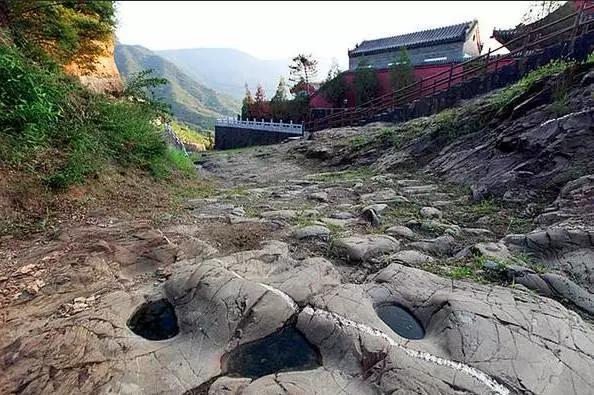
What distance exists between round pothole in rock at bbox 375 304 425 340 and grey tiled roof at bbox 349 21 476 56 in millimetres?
22085

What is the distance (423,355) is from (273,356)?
108 centimetres

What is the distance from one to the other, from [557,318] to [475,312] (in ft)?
2.01

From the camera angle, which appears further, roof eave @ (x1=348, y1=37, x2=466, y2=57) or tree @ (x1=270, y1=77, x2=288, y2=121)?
tree @ (x1=270, y1=77, x2=288, y2=121)

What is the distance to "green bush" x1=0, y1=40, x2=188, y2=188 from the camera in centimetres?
450

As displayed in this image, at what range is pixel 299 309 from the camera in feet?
9.47

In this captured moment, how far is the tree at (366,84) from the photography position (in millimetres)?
20906

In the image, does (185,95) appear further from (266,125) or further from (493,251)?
(493,251)

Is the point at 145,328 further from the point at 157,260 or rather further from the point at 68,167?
the point at 68,167

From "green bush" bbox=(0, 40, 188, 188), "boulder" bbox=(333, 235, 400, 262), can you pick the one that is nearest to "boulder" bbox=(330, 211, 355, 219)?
"boulder" bbox=(333, 235, 400, 262)

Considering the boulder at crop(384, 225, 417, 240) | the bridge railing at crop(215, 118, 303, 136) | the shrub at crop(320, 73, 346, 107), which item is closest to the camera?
the boulder at crop(384, 225, 417, 240)

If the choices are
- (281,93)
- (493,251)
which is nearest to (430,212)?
(493,251)

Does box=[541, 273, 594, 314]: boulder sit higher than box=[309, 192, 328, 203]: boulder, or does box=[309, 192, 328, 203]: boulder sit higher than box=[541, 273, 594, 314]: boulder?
box=[309, 192, 328, 203]: boulder

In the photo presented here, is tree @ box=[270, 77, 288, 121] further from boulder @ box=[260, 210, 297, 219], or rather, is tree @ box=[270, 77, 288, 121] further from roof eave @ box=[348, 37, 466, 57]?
boulder @ box=[260, 210, 297, 219]

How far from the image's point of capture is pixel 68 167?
4727 millimetres
